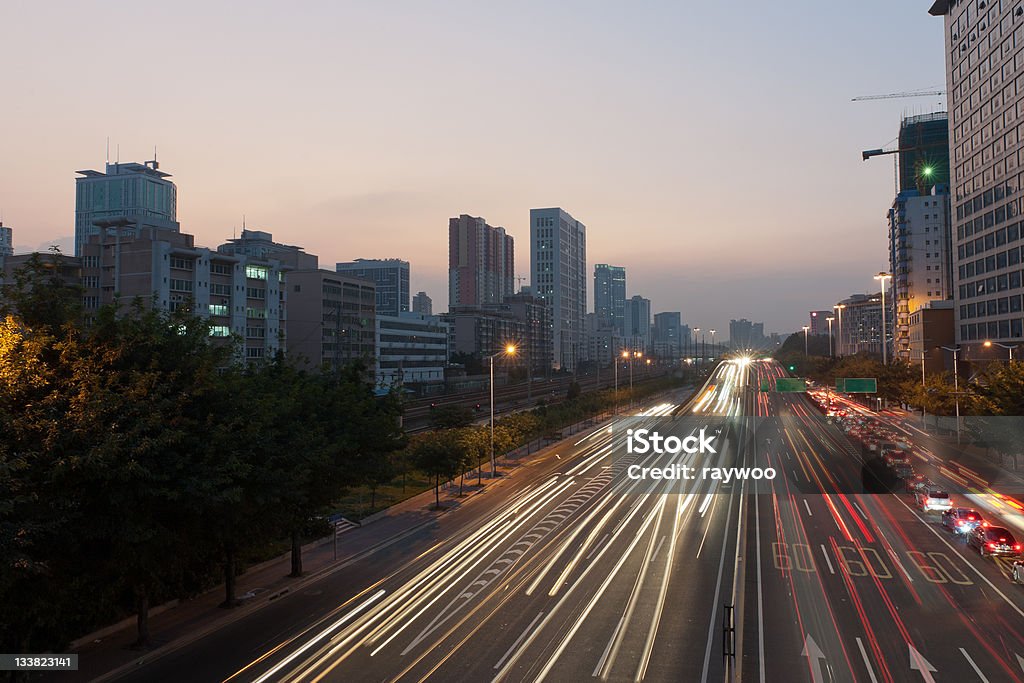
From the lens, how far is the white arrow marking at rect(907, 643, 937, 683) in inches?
645

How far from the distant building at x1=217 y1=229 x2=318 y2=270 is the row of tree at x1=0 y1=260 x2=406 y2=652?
86.6m

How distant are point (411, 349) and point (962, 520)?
120014 millimetres

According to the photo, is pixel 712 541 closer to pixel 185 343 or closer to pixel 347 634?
pixel 347 634

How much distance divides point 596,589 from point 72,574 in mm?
15431

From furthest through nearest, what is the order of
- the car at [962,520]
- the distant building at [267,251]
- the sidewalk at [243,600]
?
the distant building at [267,251], the car at [962,520], the sidewalk at [243,600]

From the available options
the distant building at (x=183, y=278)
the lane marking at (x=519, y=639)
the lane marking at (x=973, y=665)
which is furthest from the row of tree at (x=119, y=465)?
the distant building at (x=183, y=278)

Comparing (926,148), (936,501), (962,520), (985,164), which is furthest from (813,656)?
(926,148)

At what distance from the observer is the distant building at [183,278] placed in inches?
3351

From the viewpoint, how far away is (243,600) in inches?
890

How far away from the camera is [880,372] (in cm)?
8619

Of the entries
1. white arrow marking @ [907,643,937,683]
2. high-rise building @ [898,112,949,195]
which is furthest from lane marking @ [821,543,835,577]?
high-rise building @ [898,112,949,195]

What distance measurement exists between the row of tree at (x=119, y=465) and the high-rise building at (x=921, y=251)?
473 feet

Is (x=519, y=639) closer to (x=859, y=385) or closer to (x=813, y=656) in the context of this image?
(x=813, y=656)

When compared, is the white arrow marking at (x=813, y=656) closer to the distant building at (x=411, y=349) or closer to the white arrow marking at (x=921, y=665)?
the white arrow marking at (x=921, y=665)
